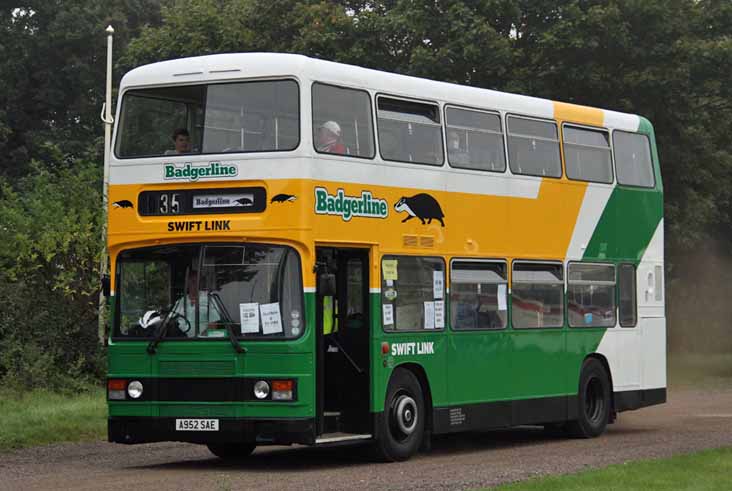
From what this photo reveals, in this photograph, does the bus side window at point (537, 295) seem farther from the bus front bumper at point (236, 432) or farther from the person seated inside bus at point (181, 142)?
the person seated inside bus at point (181, 142)

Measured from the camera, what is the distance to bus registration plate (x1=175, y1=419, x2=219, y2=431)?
642 inches

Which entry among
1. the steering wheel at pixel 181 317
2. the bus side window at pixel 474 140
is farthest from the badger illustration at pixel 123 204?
the bus side window at pixel 474 140

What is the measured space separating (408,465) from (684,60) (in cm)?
1965

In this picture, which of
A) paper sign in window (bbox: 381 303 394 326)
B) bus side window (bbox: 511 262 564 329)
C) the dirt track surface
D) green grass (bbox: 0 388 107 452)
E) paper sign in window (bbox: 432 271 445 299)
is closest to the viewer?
the dirt track surface

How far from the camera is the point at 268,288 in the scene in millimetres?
16297

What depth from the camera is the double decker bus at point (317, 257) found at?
16312 millimetres

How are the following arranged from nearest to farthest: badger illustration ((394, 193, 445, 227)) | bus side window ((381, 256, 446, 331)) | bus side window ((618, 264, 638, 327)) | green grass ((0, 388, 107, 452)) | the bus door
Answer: the bus door → bus side window ((381, 256, 446, 331)) → badger illustration ((394, 193, 445, 227)) → green grass ((0, 388, 107, 452)) → bus side window ((618, 264, 638, 327))

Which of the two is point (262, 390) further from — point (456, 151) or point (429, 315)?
point (456, 151)

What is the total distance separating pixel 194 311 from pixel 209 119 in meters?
2.03

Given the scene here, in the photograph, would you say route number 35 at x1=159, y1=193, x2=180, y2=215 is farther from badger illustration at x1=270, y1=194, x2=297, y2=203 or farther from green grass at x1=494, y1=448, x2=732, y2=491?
green grass at x1=494, y1=448, x2=732, y2=491

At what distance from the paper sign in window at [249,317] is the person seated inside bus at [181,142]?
185 centimetres

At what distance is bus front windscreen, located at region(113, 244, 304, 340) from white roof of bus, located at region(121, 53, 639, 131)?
1835mm

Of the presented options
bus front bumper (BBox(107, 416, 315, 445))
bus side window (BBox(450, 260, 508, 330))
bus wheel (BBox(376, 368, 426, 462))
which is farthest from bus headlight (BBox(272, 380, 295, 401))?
bus side window (BBox(450, 260, 508, 330))

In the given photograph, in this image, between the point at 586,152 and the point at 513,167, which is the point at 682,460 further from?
the point at 586,152
